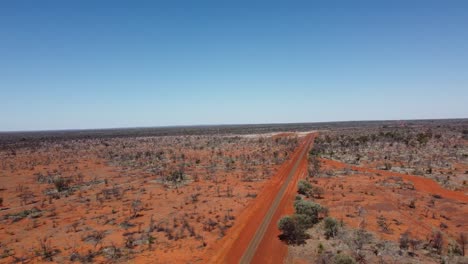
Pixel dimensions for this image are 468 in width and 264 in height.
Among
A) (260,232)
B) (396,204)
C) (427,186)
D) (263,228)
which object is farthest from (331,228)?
(427,186)

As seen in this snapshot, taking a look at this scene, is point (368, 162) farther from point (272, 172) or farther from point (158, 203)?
point (158, 203)

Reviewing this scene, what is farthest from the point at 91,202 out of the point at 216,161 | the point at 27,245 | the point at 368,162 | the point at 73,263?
the point at 368,162

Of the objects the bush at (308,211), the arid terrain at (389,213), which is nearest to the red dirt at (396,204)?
the arid terrain at (389,213)

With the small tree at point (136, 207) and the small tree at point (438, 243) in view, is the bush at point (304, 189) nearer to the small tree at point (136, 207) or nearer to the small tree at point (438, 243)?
the small tree at point (438, 243)

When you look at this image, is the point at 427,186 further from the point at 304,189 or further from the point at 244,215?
the point at 244,215

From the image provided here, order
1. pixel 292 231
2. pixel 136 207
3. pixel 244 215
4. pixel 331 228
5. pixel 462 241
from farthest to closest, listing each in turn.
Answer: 1. pixel 136 207
2. pixel 244 215
3. pixel 331 228
4. pixel 292 231
5. pixel 462 241

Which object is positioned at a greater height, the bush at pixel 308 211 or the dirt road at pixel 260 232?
the bush at pixel 308 211
